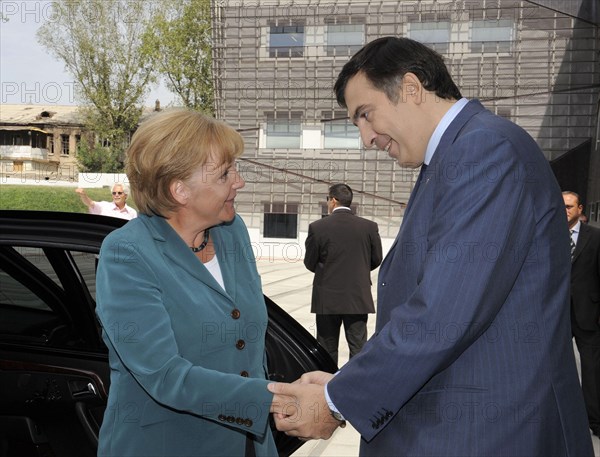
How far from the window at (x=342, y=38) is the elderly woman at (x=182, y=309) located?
28.4m

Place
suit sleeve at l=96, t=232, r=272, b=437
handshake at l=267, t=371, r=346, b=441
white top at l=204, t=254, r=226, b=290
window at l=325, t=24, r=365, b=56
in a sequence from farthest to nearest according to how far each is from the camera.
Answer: window at l=325, t=24, r=365, b=56, white top at l=204, t=254, r=226, b=290, handshake at l=267, t=371, r=346, b=441, suit sleeve at l=96, t=232, r=272, b=437

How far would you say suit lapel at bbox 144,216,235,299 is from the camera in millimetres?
2176

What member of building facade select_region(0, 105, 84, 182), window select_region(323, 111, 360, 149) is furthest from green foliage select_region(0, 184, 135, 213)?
building facade select_region(0, 105, 84, 182)

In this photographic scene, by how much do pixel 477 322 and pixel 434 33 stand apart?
29011 mm

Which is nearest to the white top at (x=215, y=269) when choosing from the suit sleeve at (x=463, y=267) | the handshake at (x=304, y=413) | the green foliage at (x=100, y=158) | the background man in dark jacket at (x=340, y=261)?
the handshake at (x=304, y=413)

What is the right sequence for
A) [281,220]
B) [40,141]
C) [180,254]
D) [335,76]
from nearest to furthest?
[180,254] < [335,76] < [281,220] < [40,141]

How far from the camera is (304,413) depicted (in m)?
2.21

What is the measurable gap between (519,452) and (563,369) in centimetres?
23

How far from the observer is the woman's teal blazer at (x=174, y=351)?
2004 millimetres

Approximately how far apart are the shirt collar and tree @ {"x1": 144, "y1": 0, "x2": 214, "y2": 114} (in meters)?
40.6

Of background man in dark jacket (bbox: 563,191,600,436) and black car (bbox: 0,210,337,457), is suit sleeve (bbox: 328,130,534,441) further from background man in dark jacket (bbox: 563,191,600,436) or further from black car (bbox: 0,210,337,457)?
background man in dark jacket (bbox: 563,191,600,436)

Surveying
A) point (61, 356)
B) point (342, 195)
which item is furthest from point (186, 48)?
point (61, 356)

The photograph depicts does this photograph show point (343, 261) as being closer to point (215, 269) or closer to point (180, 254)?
point (215, 269)

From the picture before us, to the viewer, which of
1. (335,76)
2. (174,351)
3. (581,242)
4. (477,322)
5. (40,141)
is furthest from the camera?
(40,141)
